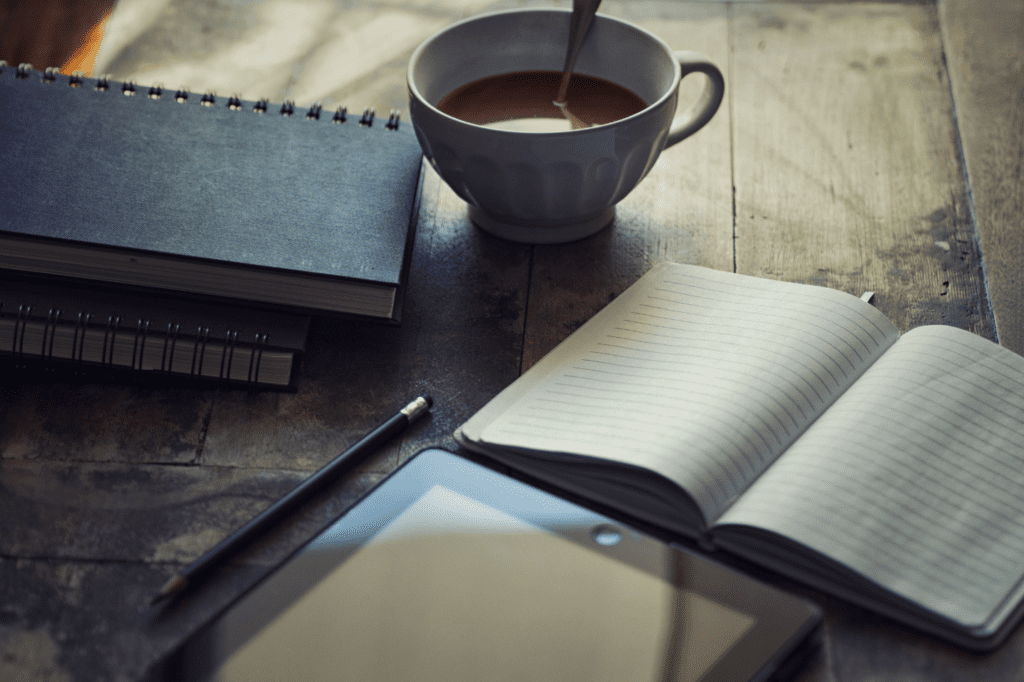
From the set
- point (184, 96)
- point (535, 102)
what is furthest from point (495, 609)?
point (184, 96)

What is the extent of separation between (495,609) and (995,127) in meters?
0.73

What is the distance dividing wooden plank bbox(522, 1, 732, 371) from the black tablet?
182 millimetres

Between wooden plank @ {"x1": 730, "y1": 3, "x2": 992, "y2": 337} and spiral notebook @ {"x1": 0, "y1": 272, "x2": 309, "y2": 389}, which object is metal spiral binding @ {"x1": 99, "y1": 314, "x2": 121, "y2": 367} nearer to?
spiral notebook @ {"x1": 0, "y1": 272, "x2": 309, "y2": 389}

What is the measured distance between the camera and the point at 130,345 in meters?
0.61

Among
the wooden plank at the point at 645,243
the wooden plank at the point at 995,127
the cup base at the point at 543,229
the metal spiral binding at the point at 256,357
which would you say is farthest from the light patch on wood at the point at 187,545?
the wooden plank at the point at 995,127

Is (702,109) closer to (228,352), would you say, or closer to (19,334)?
(228,352)

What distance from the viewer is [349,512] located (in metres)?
0.50

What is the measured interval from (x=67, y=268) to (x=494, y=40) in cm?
38

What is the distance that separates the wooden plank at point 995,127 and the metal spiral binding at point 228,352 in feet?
1.84

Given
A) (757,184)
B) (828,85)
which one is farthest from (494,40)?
(828,85)

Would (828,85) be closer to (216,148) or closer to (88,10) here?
(216,148)

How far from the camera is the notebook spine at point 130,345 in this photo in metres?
0.60

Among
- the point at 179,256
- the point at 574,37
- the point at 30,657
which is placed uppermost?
the point at 574,37

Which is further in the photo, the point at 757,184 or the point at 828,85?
the point at 828,85
